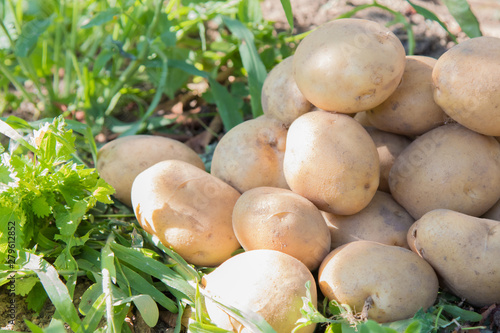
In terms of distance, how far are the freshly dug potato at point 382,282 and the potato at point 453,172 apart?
19 centimetres

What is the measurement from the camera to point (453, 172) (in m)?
1.18

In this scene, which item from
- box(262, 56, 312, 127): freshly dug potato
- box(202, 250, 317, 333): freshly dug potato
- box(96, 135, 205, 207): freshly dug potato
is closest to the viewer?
box(202, 250, 317, 333): freshly dug potato

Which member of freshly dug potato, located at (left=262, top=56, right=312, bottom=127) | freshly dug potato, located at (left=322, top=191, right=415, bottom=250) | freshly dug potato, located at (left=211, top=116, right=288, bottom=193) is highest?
freshly dug potato, located at (left=262, top=56, right=312, bottom=127)

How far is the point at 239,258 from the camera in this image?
1093mm

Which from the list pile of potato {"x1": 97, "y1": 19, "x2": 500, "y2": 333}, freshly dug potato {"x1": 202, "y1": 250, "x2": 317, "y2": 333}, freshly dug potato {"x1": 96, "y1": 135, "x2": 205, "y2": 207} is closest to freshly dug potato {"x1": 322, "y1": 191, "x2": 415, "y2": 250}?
pile of potato {"x1": 97, "y1": 19, "x2": 500, "y2": 333}

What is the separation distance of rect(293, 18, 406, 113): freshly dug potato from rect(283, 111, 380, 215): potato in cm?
5

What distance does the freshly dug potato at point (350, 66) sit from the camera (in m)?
1.15

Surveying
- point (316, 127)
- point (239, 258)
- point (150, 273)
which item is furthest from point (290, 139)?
point (150, 273)

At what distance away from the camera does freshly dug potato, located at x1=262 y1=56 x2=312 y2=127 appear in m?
1.32

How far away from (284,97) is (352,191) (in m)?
0.34

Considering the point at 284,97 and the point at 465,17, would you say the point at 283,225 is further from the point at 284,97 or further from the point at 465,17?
the point at 465,17

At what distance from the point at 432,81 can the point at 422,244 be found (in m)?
0.41

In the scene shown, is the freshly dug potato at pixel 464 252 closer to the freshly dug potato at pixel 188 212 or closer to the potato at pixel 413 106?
the potato at pixel 413 106

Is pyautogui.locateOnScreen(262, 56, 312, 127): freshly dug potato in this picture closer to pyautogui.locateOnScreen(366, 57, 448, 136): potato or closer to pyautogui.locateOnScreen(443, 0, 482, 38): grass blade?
pyautogui.locateOnScreen(366, 57, 448, 136): potato
